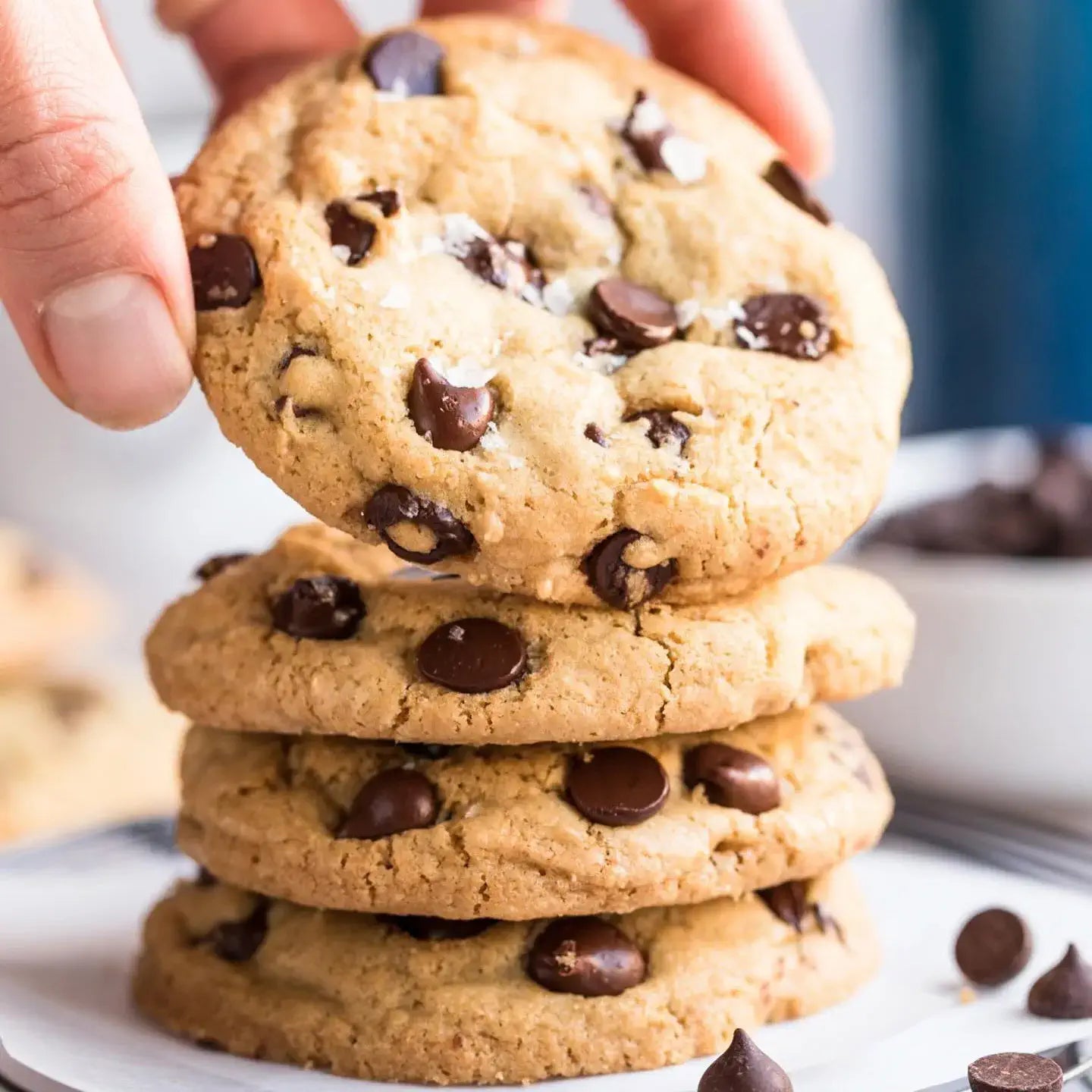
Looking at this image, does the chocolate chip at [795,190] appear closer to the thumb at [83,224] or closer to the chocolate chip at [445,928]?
the thumb at [83,224]

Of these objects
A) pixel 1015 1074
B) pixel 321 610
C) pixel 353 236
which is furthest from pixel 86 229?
pixel 1015 1074

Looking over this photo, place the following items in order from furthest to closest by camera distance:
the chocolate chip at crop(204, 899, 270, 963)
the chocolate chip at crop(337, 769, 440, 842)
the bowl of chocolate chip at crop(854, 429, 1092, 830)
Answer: the bowl of chocolate chip at crop(854, 429, 1092, 830)
the chocolate chip at crop(204, 899, 270, 963)
the chocolate chip at crop(337, 769, 440, 842)

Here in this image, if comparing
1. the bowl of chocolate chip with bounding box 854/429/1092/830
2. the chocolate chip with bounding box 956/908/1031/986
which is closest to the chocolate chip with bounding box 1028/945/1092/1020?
the chocolate chip with bounding box 956/908/1031/986

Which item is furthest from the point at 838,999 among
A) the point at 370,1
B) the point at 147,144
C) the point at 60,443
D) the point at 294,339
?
the point at 370,1

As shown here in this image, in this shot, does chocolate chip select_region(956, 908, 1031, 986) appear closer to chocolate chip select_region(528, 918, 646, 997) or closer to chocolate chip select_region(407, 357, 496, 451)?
chocolate chip select_region(528, 918, 646, 997)

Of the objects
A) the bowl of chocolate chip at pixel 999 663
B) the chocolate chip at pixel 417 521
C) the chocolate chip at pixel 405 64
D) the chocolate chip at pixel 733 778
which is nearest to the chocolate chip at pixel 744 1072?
the chocolate chip at pixel 733 778
